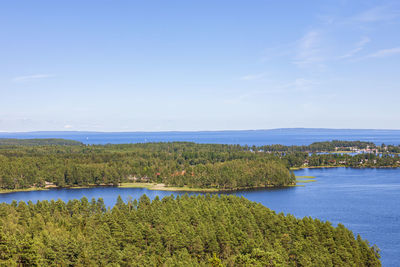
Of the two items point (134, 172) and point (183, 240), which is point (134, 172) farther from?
point (183, 240)

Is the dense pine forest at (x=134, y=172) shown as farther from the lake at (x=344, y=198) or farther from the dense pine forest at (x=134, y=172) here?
the lake at (x=344, y=198)

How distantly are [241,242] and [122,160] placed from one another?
9773 centimetres

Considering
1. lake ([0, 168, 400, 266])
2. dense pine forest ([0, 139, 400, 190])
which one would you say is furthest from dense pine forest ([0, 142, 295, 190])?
lake ([0, 168, 400, 266])

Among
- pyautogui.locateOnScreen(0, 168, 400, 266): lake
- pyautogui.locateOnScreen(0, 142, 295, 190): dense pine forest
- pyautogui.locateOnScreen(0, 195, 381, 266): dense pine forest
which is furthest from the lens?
pyautogui.locateOnScreen(0, 142, 295, 190): dense pine forest

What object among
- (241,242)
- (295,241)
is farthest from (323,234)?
(241,242)

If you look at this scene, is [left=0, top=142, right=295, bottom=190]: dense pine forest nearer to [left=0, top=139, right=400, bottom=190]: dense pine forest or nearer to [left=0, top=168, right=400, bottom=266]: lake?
[left=0, top=139, right=400, bottom=190]: dense pine forest

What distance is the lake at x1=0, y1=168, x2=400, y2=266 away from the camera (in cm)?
5624

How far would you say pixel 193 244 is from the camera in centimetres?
3922

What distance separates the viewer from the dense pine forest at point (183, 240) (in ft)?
111

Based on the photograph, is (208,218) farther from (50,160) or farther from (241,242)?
(50,160)

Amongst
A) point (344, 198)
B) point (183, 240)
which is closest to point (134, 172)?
point (344, 198)

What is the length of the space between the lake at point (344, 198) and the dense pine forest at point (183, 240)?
37.5 feet

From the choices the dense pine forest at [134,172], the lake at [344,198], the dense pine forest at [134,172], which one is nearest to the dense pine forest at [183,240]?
the lake at [344,198]

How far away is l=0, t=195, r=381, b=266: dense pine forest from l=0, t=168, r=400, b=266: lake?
37.5 feet
